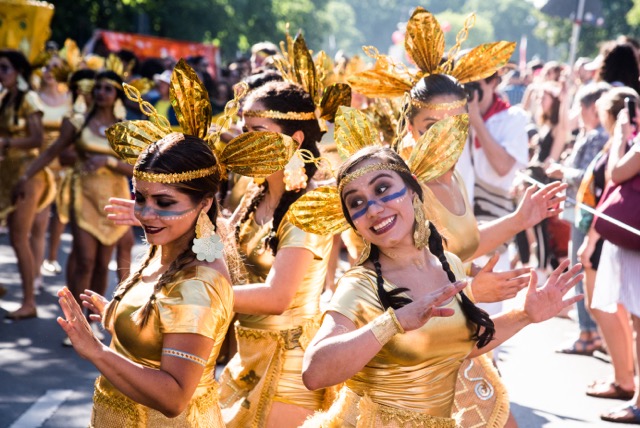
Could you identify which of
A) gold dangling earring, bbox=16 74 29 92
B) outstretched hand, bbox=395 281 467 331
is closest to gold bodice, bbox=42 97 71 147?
gold dangling earring, bbox=16 74 29 92

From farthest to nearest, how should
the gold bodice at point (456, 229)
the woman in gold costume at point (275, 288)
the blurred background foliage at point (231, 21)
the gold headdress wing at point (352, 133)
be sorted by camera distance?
the blurred background foliage at point (231, 21)
the gold bodice at point (456, 229)
the woman in gold costume at point (275, 288)
the gold headdress wing at point (352, 133)

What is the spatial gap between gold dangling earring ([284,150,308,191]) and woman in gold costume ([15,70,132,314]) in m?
3.73

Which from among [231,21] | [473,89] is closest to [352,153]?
[473,89]

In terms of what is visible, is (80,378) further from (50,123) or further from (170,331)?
(170,331)

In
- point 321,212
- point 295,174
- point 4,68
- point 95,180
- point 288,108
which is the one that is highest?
point 288,108

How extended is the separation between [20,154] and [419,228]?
6.57 meters

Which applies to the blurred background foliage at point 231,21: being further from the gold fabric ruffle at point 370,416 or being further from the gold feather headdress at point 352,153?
the gold fabric ruffle at point 370,416

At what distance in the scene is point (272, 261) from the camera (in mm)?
4301

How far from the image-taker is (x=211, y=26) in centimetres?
4159

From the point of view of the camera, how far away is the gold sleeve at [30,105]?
8930mm

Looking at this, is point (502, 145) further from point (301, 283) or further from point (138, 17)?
point (138, 17)

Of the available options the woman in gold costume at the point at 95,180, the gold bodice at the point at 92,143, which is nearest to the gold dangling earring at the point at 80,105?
the woman in gold costume at the point at 95,180

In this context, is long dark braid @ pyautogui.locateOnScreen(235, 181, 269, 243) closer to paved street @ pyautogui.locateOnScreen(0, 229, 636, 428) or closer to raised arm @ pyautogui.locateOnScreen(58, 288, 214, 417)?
raised arm @ pyautogui.locateOnScreen(58, 288, 214, 417)

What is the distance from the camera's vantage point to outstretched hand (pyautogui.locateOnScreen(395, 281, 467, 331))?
116 inches
